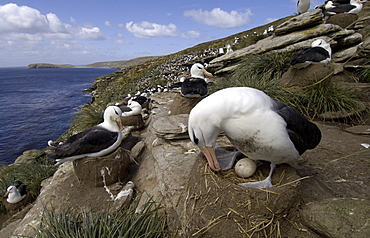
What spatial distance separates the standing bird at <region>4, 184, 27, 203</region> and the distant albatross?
255 cm

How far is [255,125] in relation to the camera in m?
2.07

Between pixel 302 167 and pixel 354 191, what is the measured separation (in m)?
0.61

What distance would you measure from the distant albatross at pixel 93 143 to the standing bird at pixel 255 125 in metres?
1.95

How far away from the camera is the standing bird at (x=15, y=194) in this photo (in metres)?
5.10

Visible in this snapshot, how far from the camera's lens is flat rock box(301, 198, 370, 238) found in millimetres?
1784

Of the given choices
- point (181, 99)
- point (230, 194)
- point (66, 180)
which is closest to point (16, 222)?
point (66, 180)

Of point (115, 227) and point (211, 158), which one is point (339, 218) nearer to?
point (211, 158)

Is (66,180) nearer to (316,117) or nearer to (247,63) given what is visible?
(316,117)

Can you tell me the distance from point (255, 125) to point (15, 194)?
18.5ft

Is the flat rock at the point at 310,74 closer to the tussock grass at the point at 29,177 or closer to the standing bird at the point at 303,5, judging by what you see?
the standing bird at the point at 303,5

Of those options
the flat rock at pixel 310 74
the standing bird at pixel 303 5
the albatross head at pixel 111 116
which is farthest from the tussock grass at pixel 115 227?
the standing bird at pixel 303 5

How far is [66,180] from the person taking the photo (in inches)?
163

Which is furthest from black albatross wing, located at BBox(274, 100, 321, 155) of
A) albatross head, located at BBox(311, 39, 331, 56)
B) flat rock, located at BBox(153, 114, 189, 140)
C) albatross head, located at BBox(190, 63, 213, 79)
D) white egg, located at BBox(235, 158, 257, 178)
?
albatross head, located at BBox(311, 39, 331, 56)

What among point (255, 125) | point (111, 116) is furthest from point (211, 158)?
point (111, 116)
